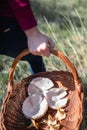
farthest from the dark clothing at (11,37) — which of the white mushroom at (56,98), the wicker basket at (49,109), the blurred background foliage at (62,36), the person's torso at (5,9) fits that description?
the blurred background foliage at (62,36)

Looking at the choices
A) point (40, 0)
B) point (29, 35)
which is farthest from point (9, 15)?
point (40, 0)

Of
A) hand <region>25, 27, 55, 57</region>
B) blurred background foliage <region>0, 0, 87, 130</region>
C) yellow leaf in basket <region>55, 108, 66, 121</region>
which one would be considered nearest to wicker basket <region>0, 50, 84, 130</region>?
yellow leaf in basket <region>55, 108, 66, 121</region>

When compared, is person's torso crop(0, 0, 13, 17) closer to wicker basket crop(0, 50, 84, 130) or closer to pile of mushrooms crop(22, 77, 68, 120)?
wicker basket crop(0, 50, 84, 130)

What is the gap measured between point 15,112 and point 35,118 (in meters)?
0.10

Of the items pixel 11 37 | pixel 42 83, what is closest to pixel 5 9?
pixel 11 37

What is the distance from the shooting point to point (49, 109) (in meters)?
1.94

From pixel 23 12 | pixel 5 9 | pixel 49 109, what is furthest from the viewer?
pixel 49 109

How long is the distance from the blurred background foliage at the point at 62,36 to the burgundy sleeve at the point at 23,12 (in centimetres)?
69

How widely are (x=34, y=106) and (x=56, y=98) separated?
0.10m

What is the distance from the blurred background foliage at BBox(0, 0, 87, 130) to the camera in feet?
8.11

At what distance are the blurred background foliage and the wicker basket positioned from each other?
25 cm

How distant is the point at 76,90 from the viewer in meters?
1.89

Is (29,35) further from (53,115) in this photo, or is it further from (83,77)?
(83,77)

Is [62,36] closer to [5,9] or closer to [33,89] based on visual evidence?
[33,89]
